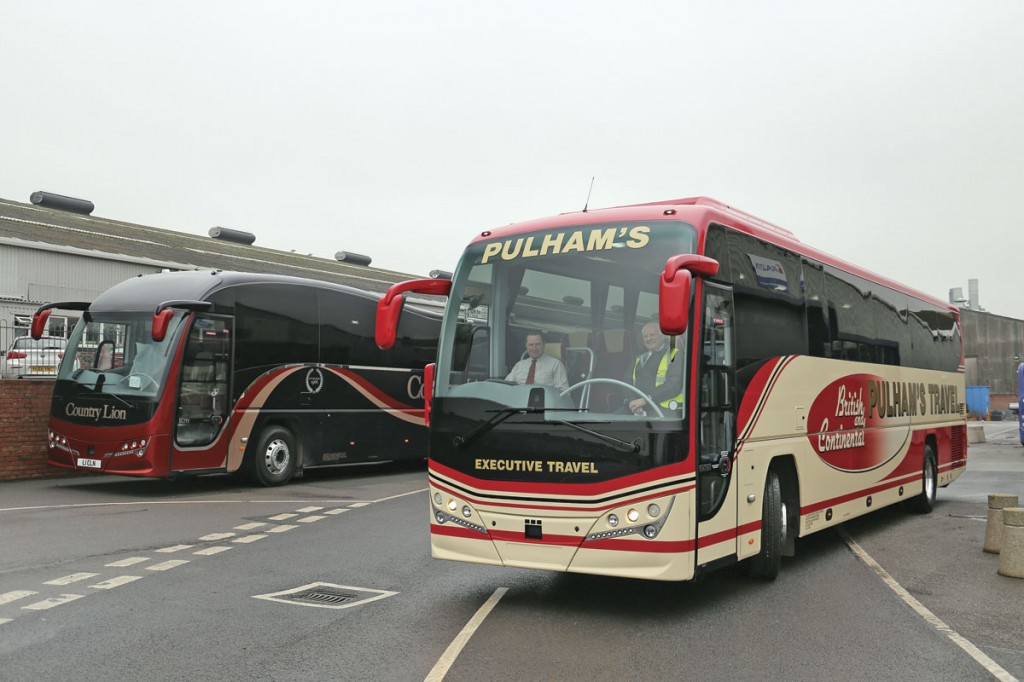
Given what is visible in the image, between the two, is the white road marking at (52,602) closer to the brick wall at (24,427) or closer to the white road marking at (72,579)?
the white road marking at (72,579)

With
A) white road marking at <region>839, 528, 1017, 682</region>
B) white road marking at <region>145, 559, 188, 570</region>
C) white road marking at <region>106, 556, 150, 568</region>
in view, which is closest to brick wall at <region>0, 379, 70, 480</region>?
white road marking at <region>106, 556, 150, 568</region>

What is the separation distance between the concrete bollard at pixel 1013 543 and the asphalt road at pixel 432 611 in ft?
0.51

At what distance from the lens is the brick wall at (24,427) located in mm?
17531

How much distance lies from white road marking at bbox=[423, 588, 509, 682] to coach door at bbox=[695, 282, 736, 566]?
5.74 ft

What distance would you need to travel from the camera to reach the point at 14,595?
779 centimetres

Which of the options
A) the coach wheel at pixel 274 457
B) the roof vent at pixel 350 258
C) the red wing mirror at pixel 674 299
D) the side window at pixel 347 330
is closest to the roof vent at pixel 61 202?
the roof vent at pixel 350 258

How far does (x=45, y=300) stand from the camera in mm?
31188

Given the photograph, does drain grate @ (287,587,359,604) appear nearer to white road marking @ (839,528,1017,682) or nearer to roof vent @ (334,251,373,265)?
white road marking @ (839,528,1017,682)

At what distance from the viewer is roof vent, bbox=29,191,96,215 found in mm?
38781

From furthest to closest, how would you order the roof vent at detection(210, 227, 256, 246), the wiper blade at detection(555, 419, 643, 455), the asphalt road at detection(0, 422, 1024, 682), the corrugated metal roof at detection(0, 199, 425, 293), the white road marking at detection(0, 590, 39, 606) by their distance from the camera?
1. the roof vent at detection(210, 227, 256, 246)
2. the corrugated metal roof at detection(0, 199, 425, 293)
3. the white road marking at detection(0, 590, 39, 606)
4. the wiper blade at detection(555, 419, 643, 455)
5. the asphalt road at detection(0, 422, 1024, 682)

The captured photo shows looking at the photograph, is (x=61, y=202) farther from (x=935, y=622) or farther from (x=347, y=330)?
(x=935, y=622)

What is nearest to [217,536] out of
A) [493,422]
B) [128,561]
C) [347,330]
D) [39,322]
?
[128,561]

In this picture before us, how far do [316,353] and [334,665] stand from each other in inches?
496

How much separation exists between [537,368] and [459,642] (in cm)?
218
